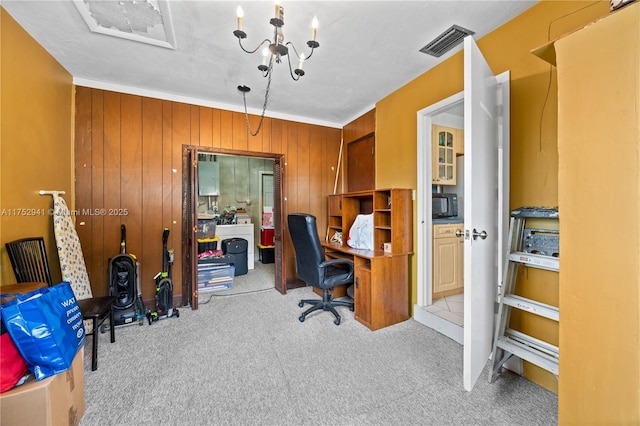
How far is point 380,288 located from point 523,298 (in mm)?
1159

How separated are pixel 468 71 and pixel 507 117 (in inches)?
27.6

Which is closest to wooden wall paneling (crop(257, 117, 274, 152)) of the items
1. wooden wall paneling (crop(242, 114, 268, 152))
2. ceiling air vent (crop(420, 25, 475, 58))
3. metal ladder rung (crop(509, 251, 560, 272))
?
wooden wall paneling (crop(242, 114, 268, 152))

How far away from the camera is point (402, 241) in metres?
2.65

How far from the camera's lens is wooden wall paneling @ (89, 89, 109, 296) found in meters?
2.70

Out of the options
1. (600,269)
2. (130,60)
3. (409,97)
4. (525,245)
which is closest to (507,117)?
(525,245)

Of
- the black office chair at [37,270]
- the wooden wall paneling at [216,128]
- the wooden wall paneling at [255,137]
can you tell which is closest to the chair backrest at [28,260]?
the black office chair at [37,270]

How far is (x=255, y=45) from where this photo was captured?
2.07 meters

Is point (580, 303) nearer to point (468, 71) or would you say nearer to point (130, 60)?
point (468, 71)

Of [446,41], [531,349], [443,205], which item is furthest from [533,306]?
[446,41]

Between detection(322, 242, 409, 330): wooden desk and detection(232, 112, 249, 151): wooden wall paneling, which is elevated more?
detection(232, 112, 249, 151): wooden wall paneling

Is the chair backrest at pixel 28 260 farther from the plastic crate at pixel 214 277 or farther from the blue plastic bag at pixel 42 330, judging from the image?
the plastic crate at pixel 214 277

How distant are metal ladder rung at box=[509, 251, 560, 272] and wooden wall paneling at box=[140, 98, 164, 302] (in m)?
3.51

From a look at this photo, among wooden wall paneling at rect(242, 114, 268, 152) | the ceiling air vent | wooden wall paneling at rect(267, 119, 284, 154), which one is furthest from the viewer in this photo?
wooden wall paneling at rect(267, 119, 284, 154)

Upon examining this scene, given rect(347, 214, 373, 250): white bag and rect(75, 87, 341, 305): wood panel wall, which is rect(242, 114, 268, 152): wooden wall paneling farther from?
rect(347, 214, 373, 250): white bag
